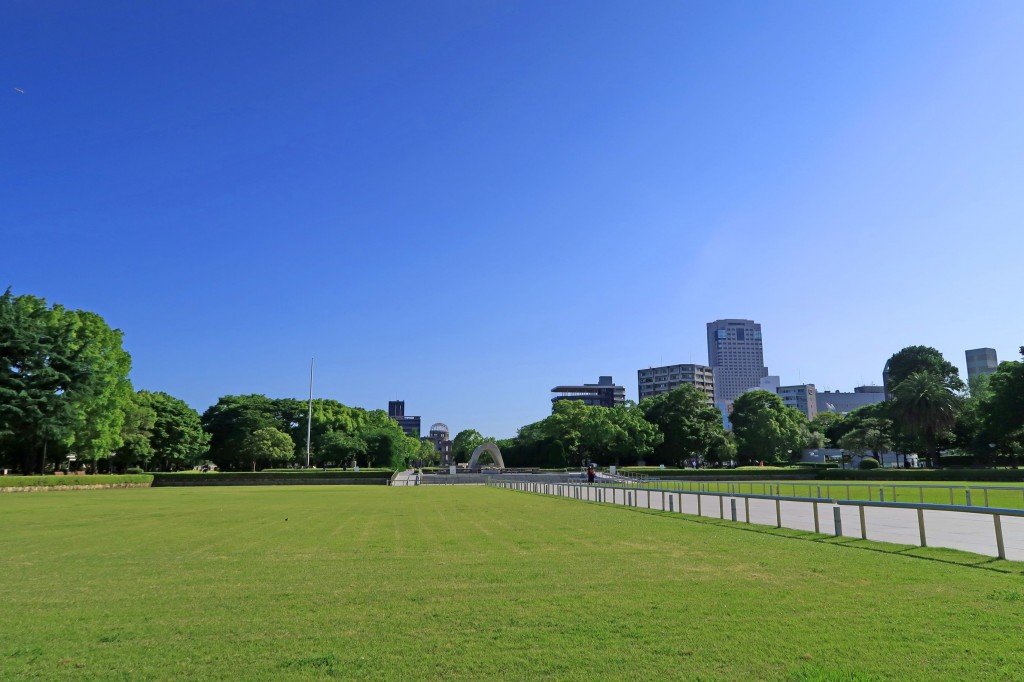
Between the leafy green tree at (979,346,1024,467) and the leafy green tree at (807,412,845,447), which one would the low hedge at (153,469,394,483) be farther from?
the leafy green tree at (807,412,845,447)

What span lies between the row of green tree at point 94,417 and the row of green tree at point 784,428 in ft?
84.4

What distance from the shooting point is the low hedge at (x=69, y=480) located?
45.7 meters

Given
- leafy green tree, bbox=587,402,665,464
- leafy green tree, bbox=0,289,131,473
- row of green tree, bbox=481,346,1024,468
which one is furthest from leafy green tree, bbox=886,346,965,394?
leafy green tree, bbox=0,289,131,473

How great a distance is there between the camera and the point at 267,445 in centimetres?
8819

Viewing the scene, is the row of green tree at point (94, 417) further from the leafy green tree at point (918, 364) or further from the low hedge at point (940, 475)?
the leafy green tree at point (918, 364)

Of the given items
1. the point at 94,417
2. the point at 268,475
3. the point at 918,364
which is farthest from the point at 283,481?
the point at 918,364

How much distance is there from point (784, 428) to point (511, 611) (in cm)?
8681

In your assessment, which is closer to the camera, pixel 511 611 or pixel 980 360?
pixel 511 611

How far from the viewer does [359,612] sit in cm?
718

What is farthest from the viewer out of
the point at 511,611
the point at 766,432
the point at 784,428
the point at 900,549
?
the point at 784,428

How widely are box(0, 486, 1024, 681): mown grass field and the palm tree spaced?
63759 millimetres

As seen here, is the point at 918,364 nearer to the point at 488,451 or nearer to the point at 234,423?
the point at 488,451

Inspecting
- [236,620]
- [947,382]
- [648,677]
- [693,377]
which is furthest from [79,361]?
[693,377]

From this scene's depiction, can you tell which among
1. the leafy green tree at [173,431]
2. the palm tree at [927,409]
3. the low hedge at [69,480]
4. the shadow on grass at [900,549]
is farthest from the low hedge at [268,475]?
the shadow on grass at [900,549]
